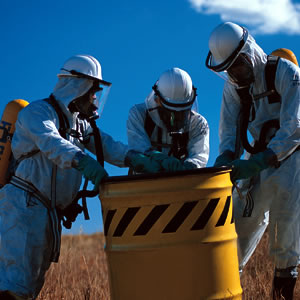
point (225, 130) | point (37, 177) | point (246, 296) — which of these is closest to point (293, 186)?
point (225, 130)

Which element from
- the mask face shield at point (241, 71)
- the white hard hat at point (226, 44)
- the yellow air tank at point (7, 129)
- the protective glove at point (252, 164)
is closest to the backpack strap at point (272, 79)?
the mask face shield at point (241, 71)

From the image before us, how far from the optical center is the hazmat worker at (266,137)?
407cm

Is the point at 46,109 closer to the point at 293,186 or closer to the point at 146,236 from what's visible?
the point at 146,236

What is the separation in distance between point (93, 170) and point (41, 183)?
0.65 m

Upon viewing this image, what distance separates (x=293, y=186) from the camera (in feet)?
13.7

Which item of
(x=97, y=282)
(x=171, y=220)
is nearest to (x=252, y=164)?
(x=171, y=220)

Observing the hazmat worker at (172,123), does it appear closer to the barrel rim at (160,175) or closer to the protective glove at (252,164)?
the protective glove at (252,164)

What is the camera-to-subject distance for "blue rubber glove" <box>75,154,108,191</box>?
3514 millimetres

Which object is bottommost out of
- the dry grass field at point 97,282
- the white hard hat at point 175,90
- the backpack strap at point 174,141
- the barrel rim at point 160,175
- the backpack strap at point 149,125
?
the dry grass field at point 97,282

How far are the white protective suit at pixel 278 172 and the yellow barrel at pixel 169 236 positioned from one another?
1.05m

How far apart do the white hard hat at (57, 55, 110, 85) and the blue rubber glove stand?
3.03 feet

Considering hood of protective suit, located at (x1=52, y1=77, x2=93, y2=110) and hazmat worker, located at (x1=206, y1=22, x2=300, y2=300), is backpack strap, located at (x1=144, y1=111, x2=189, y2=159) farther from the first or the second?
hood of protective suit, located at (x1=52, y1=77, x2=93, y2=110)

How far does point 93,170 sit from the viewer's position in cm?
355

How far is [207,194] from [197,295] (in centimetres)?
56
